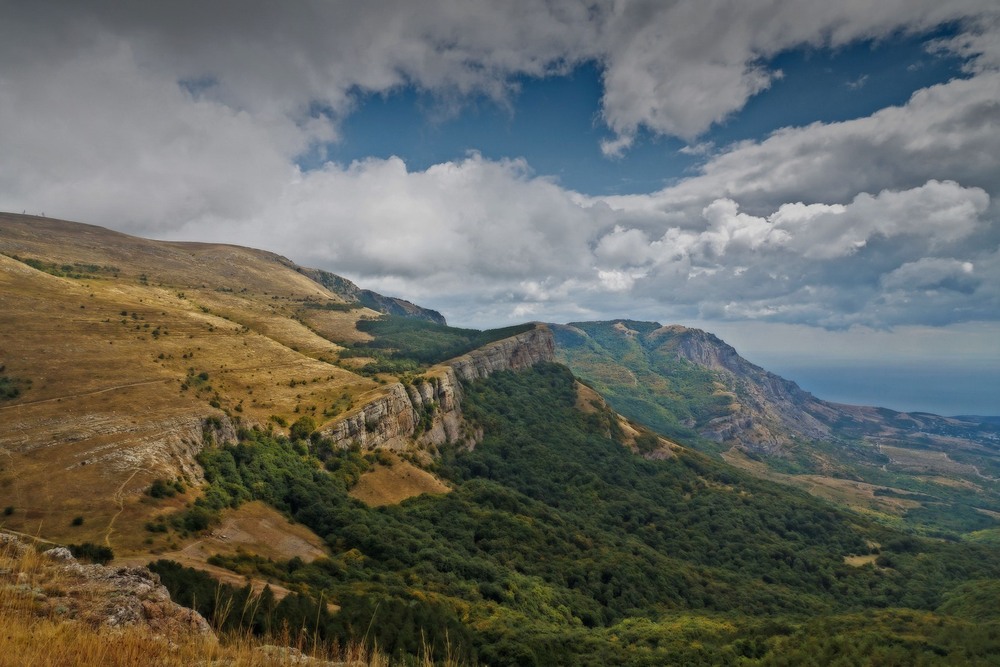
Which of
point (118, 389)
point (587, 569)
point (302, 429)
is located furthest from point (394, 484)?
point (118, 389)

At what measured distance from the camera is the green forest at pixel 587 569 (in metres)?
49.0

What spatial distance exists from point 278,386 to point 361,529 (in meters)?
50.1

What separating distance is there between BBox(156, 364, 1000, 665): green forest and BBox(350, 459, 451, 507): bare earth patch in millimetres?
3070

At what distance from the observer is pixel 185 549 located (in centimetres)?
5025

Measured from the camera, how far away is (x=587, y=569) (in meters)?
92.5

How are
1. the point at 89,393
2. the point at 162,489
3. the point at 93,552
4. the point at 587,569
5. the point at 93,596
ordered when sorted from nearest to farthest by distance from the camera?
the point at 93,596 → the point at 93,552 → the point at 162,489 → the point at 89,393 → the point at 587,569

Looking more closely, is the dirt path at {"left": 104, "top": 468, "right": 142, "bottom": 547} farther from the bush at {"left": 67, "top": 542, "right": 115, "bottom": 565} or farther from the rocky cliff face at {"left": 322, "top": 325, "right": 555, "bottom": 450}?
the rocky cliff face at {"left": 322, "top": 325, "right": 555, "bottom": 450}

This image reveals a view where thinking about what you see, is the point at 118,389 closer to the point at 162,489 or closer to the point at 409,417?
the point at 162,489

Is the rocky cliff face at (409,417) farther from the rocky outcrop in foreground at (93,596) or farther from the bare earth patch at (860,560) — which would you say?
the bare earth patch at (860,560)

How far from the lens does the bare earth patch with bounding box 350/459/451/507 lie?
9651cm

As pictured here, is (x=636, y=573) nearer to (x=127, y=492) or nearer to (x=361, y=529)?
(x=361, y=529)

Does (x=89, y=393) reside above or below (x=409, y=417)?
above

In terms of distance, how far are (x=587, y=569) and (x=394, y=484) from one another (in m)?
45.3

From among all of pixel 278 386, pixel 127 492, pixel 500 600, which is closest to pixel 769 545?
pixel 500 600
